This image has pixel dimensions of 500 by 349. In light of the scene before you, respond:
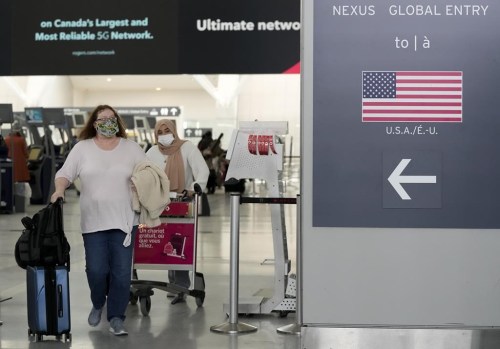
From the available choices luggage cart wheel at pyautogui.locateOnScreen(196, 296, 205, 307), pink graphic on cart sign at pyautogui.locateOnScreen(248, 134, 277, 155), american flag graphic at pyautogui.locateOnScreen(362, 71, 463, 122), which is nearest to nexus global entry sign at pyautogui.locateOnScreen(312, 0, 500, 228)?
american flag graphic at pyautogui.locateOnScreen(362, 71, 463, 122)

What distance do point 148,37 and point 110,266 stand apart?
6573 millimetres

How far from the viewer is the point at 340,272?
5238 mm

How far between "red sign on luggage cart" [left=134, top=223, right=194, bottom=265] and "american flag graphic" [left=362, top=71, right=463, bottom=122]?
333 centimetres

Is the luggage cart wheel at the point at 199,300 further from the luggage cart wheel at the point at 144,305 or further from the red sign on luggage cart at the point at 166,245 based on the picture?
the luggage cart wheel at the point at 144,305

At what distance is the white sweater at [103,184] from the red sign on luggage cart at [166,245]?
1.31 meters

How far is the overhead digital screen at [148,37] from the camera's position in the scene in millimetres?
12773

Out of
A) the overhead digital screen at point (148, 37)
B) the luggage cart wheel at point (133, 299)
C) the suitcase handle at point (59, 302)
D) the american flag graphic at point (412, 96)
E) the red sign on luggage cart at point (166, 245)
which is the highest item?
the overhead digital screen at point (148, 37)

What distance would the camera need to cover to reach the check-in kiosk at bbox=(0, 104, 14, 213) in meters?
19.8

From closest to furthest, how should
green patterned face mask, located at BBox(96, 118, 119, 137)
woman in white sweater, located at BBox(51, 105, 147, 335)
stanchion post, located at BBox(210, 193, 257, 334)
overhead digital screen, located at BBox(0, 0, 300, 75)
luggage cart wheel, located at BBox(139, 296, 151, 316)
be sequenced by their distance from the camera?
woman in white sweater, located at BBox(51, 105, 147, 335) < green patterned face mask, located at BBox(96, 118, 119, 137) < stanchion post, located at BBox(210, 193, 257, 334) < luggage cart wheel, located at BBox(139, 296, 151, 316) < overhead digital screen, located at BBox(0, 0, 300, 75)

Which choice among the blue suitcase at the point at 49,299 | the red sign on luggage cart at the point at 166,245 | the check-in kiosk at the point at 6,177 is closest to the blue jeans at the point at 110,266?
the blue suitcase at the point at 49,299

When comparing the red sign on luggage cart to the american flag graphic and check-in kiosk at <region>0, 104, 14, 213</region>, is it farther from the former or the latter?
check-in kiosk at <region>0, 104, 14, 213</region>

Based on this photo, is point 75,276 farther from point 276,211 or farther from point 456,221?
point 456,221

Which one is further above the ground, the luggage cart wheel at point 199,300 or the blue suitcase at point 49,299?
the blue suitcase at point 49,299

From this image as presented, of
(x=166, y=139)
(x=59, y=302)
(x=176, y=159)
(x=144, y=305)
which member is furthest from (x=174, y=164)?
(x=59, y=302)
